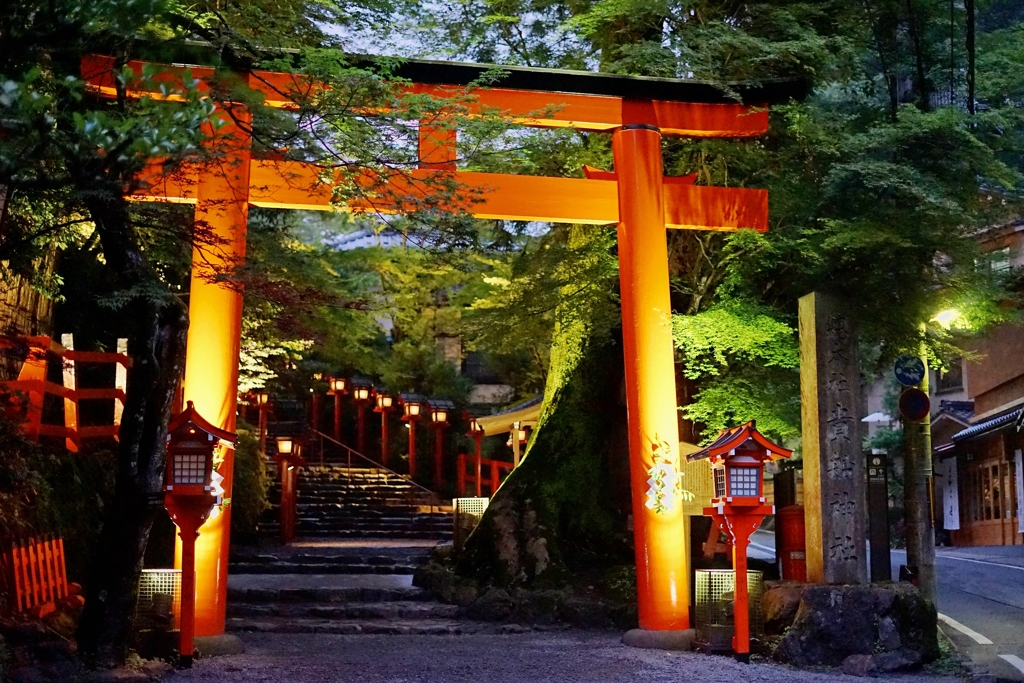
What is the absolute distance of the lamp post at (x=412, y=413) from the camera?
2633cm

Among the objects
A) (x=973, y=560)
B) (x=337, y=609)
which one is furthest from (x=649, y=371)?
(x=973, y=560)

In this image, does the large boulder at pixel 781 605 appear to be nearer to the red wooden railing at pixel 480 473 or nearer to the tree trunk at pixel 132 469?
the tree trunk at pixel 132 469

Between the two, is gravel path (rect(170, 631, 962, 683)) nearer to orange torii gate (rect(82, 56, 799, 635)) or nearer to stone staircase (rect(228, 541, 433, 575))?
orange torii gate (rect(82, 56, 799, 635))

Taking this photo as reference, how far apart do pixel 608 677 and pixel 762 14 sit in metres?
9.30

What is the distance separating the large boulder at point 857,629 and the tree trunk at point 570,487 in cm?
408

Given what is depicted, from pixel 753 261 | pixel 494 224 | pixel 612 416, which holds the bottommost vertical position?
pixel 612 416

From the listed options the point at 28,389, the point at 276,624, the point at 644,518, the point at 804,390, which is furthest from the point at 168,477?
the point at 804,390

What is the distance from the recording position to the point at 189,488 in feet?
31.3

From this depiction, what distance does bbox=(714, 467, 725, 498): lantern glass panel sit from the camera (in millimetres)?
10438

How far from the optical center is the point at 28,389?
10.8m

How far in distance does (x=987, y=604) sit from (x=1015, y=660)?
493cm

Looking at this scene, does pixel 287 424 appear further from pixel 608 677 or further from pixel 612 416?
pixel 608 677

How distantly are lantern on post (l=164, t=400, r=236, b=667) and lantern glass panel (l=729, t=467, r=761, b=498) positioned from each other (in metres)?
5.22

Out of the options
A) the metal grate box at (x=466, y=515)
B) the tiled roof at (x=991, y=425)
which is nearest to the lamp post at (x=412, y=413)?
the metal grate box at (x=466, y=515)
